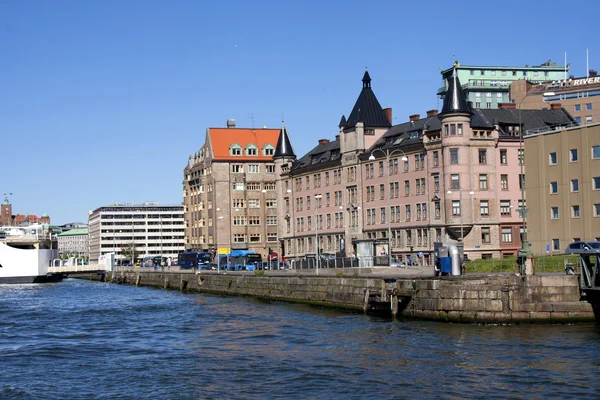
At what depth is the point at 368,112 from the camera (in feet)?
377

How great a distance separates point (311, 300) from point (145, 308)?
15.6 meters

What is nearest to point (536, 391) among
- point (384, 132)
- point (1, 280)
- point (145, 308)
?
point (145, 308)

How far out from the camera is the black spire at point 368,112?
114 m

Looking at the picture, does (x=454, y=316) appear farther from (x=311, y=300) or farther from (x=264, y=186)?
(x=264, y=186)

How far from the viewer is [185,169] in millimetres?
179750

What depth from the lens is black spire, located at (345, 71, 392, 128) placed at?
113875 mm

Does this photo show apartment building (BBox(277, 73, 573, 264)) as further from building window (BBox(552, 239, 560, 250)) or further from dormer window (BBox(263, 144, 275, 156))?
dormer window (BBox(263, 144, 275, 156))

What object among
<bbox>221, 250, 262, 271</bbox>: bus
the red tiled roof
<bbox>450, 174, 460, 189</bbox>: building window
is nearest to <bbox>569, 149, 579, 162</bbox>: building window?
<bbox>450, 174, 460, 189</bbox>: building window

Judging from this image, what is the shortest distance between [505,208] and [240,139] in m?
76.4

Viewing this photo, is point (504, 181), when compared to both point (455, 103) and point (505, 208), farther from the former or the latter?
point (455, 103)

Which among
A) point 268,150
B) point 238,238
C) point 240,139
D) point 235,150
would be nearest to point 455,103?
point 238,238

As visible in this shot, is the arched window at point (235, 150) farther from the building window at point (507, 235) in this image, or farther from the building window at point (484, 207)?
the building window at point (507, 235)

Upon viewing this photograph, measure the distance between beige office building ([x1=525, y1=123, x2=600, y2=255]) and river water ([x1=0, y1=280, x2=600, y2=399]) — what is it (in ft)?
96.4

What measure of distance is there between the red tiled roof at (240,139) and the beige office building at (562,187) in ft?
276
